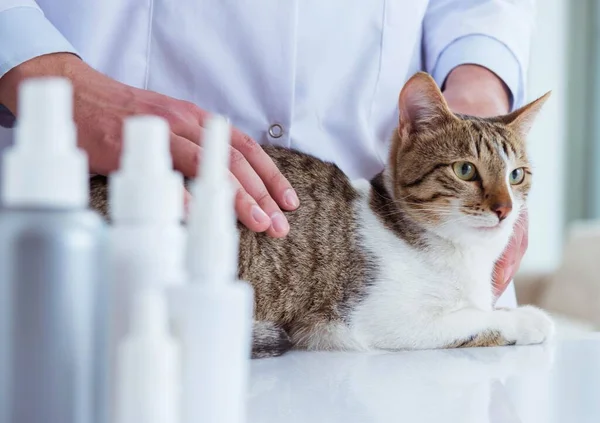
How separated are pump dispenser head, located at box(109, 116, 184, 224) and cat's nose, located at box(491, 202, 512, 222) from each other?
0.78 metres

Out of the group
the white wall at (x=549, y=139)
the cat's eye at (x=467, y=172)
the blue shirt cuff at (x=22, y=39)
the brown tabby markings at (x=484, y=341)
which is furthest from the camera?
the white wall at (x=549, y=139)

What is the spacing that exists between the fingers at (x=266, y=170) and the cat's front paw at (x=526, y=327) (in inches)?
12.9

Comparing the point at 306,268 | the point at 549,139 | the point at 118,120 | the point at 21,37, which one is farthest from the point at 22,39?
the point at 549,139

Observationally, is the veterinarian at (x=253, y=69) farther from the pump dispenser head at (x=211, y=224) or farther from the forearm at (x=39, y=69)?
the pump dispenser head at (x=211, y=224)

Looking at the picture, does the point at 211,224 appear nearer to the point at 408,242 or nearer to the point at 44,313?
the point at 44,313

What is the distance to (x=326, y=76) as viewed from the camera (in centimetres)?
112

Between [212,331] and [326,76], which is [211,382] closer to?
[212,331]

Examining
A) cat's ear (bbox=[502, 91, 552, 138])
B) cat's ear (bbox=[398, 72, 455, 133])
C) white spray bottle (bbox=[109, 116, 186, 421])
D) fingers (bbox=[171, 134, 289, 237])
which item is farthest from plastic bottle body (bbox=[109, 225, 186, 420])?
cat's ear (bbox=[502, 91, 552, 138])

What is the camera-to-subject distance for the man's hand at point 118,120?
91 cm

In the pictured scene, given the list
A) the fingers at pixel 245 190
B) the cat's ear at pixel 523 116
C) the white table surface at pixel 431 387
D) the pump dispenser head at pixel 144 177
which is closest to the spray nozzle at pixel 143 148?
the pump dispenser head at pixel 144 177

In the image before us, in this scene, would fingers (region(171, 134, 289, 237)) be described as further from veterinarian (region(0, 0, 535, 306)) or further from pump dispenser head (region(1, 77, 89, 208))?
pump dispenser head (region(1, 77, 89, 208))

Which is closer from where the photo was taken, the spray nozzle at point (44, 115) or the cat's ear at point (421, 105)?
the spray nozzle at point (44, 115)

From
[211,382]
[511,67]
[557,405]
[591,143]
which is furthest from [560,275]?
[211,382]

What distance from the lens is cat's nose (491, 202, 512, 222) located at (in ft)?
3.49
